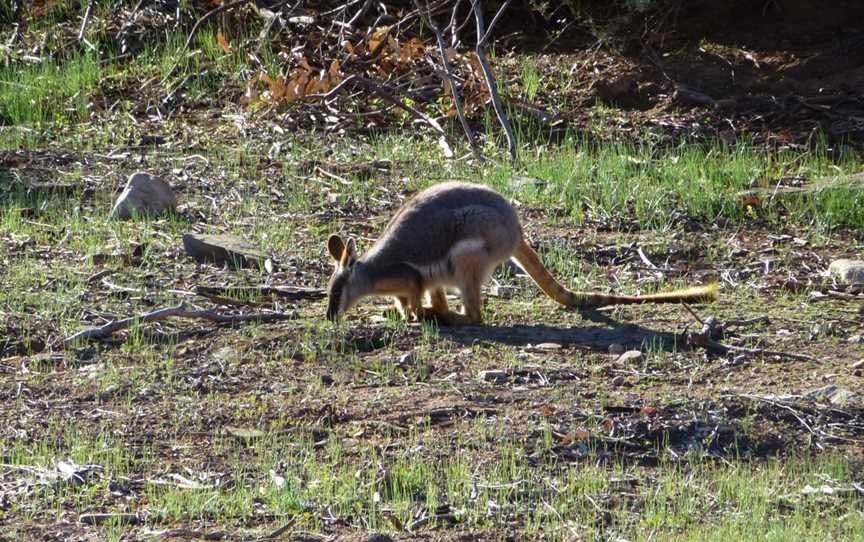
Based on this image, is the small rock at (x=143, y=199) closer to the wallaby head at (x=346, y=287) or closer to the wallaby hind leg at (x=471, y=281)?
the wallaby head at (x=346, y=287)

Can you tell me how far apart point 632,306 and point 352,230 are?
2.45 m

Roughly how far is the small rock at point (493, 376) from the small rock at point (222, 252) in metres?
2.42

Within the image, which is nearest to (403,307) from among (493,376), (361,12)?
(493,376)

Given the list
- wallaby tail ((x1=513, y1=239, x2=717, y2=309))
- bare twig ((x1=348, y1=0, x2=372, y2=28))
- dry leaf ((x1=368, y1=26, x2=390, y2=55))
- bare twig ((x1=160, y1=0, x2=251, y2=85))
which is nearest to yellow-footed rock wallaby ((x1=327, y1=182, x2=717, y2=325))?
wallaby tail ((x1=513, y1=239, x2=717, y2=309))

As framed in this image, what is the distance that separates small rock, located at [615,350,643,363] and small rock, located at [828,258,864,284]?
2.14 meters

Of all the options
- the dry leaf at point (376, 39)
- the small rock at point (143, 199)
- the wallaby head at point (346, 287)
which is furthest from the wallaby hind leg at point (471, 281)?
the dry leaf at point (376, 39)

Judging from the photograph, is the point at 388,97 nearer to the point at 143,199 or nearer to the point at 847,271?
the point at 143,199

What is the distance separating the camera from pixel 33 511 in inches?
204

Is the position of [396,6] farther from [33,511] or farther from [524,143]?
[33,511]

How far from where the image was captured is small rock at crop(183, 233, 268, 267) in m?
8.74

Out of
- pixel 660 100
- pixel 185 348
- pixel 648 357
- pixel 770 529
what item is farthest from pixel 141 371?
pixel 660 100

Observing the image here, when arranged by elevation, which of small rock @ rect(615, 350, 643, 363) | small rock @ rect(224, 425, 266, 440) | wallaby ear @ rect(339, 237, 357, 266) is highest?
wallaby ear @ rect(339, 237, 357, 266)

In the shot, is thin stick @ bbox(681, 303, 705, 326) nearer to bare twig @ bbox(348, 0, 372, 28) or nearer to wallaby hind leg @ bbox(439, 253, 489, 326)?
wallaby hind leg @ bbox(439, 253, 489, 326)

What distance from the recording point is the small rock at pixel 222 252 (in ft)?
28.7
